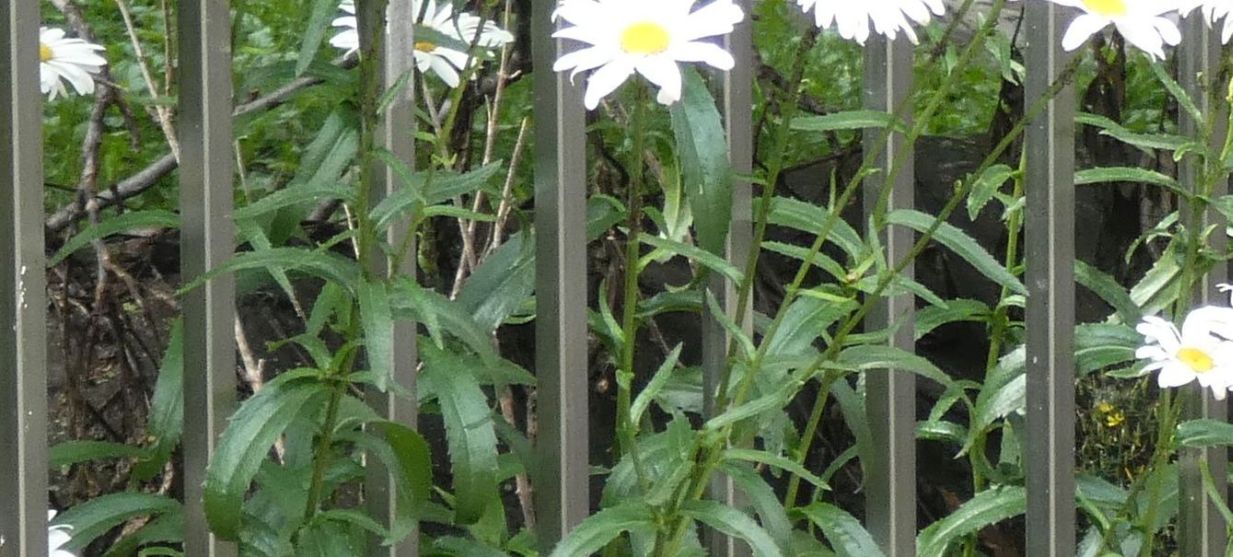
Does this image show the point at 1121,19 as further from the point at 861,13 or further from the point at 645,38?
the point at 645,38

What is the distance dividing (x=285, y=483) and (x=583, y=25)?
44cm

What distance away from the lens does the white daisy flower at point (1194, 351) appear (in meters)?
1.37

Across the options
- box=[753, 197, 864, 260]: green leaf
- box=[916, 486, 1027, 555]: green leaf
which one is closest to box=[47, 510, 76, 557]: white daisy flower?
box=[753, 197, 864, 260]: green leaf

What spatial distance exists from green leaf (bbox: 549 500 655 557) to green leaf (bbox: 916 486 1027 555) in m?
0.39

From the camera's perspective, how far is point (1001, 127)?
2.04 m

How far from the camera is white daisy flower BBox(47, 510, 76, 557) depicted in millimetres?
1207

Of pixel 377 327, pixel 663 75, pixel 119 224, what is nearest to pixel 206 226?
pixel 119 224

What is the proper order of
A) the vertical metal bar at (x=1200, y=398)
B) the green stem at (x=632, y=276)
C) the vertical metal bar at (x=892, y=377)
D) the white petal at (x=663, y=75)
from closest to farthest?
the white petal at (x=663, y=75)
the green stem at (x=632, y=276)
the vertical metal bar at (x=892, y=377)
the vertical metal bar at (x=1200, y=398)

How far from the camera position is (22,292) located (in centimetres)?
116

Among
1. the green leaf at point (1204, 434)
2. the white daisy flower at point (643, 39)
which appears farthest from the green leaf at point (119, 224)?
the green leaf at point (1204, 434)

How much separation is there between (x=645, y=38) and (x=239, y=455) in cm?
41

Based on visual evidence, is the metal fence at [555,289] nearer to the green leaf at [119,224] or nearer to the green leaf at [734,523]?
the green leaf at [119,224]

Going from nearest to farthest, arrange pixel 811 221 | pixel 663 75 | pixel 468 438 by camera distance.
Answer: pixel 663 75, pixel 468 438, pixel 811 221

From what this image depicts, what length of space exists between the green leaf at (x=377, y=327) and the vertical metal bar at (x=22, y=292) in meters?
0.24
